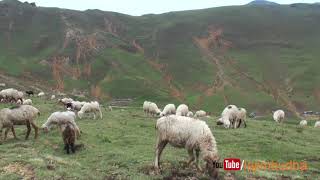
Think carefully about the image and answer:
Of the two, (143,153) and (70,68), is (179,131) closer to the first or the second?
(143,153)

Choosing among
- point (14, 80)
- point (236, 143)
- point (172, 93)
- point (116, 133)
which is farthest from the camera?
Result: point (172, 93)

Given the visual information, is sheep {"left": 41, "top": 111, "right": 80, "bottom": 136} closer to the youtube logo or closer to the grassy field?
the grassy field

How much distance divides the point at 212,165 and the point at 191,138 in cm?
163

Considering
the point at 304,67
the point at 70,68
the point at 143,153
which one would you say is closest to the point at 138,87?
the point at 70,68

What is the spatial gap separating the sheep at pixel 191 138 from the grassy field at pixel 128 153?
0.62 meters

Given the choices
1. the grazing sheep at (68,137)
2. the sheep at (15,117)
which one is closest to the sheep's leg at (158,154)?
the grazing sheep at (68,137)

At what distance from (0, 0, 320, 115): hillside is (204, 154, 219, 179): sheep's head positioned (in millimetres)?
83972

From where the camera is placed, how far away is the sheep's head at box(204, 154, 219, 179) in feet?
63.0

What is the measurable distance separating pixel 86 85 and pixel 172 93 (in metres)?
23.1

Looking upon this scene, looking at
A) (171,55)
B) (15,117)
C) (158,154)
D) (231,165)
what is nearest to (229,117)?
(15,117)

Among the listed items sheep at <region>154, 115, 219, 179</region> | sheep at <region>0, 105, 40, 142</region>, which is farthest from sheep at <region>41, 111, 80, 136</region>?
sheep at <region>154, 115, 219, 179</region>

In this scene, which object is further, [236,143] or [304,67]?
[304,67]

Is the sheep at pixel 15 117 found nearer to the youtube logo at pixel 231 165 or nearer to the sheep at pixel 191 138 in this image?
the sheep at pixel 191 138

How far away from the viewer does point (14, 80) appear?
110 metres
